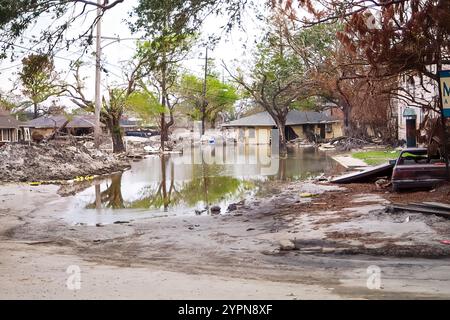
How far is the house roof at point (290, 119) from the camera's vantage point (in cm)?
7550

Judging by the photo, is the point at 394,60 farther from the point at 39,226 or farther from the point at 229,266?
the point at 39,226

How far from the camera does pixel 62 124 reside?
7494 centimetres

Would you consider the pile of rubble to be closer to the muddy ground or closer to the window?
the muddy ground

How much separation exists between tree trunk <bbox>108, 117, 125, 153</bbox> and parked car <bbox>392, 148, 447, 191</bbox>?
36844 mm

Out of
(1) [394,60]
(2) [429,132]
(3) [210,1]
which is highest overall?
(3) [210,1]

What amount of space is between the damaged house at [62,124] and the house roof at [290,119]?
60.4ft

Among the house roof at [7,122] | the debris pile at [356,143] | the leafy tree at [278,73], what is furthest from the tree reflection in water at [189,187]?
the house roof at [7,122]

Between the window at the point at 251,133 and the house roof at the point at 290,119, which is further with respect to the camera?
the window at the point at 251,133

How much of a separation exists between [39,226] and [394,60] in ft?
31.6

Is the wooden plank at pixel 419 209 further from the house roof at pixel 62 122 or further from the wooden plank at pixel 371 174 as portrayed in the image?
the house roof at pixel 62 122

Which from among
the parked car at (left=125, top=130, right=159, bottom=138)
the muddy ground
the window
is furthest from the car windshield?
the parked car at (left=125, top=130, right=159, bottom=138)

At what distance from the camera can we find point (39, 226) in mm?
15320
